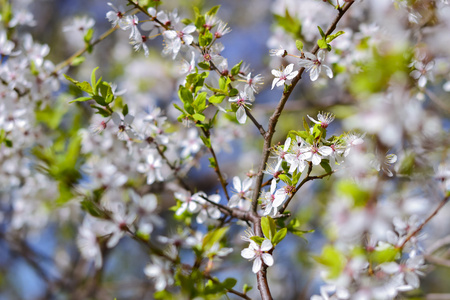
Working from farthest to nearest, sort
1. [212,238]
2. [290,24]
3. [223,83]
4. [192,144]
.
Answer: [290,24], [192,144], [212,238], [223,83]

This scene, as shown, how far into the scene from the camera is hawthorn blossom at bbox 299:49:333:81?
110 cm

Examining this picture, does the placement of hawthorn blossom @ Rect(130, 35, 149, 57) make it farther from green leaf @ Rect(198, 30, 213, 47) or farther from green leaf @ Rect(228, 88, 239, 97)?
green leaf @ Rect(228, 88, 239, 97)

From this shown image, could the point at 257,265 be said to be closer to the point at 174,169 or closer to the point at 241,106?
the point at 241,106

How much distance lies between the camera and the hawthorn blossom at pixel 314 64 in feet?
3.61

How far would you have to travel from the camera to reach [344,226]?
0.74 metres

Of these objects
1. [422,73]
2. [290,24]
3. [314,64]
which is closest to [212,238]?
[314,64]

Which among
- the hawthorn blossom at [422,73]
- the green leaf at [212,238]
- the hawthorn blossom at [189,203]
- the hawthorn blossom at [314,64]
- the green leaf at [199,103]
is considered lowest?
the green leaf at [212,238]

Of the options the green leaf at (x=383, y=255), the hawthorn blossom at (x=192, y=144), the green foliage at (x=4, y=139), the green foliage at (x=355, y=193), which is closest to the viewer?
the green foliage at (x=355, y=193)

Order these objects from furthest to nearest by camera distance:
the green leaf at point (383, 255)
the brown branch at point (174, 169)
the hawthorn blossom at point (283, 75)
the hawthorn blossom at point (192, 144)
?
the hawthorn blossom at point (192, 144) < the brown branch at point (174, 169) < the hawthorn blossom at point (283, 75) < the green leaf at point (383, 255)

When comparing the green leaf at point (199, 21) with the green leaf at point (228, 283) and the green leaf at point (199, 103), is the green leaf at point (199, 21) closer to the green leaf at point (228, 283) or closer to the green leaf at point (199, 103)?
the green leaf at point (199, 103)

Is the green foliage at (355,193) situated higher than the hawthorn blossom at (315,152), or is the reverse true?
the green foliage at (355,193)

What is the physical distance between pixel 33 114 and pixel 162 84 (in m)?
2.56

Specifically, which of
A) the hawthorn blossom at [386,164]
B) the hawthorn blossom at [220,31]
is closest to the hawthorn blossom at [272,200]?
the hawthorn blossom at [386,164]

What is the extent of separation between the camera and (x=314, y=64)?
112 centimetres
